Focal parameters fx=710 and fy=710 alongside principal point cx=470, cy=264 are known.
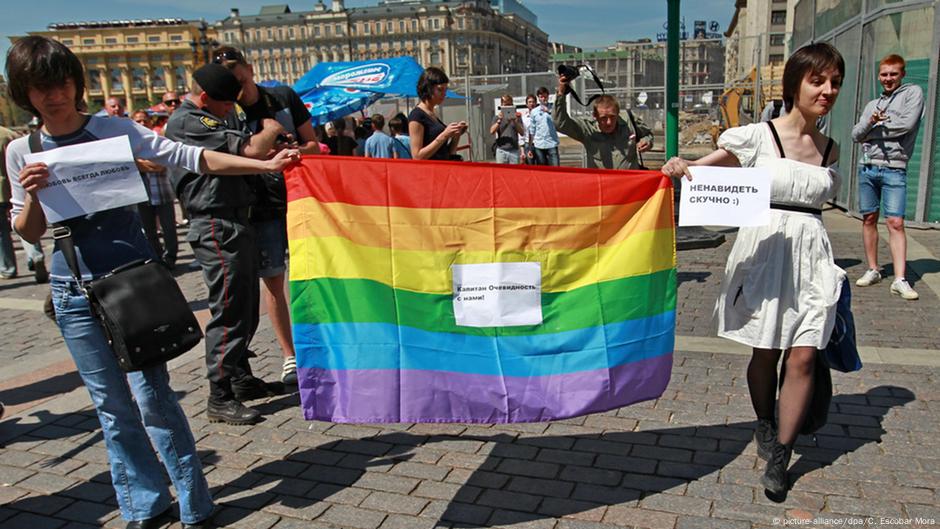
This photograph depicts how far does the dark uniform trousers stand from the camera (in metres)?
4.11

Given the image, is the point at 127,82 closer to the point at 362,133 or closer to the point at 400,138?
the point at 362,133

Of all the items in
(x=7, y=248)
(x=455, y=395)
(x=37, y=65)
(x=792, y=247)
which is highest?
(x=37, y=65)

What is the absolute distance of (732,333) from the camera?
133 inches

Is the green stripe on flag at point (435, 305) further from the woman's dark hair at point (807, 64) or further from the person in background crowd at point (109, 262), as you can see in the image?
the woman's dark hair at point (807, 64)

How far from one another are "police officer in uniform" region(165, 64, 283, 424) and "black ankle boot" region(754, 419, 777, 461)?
2.83 m

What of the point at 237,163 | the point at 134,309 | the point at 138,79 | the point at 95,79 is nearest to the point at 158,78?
the point at 138,79

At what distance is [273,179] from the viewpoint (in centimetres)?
451

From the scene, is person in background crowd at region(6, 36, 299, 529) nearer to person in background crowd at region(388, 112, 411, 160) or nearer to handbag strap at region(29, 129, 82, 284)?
handbag strap at region(29, 129, 82, 284)

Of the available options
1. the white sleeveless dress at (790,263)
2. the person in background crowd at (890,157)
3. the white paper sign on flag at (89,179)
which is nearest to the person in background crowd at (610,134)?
the person in background crowd at (890,157)

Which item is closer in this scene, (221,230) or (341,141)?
(221,230)

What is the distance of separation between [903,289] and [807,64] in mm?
4206

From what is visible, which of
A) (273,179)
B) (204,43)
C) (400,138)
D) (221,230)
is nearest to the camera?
(221,230)

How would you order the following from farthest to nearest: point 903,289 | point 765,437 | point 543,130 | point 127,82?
1. point 127,82
2. point 543,130
3. point 903,289
4. point 765,437

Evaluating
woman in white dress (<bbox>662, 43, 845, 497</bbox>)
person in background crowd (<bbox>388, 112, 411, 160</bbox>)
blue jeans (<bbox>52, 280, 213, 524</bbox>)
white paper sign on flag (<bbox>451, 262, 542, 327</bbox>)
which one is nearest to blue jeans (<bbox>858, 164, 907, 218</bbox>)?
woman in white dress (<bbox>662, 43, 845, 497</bbox>)
